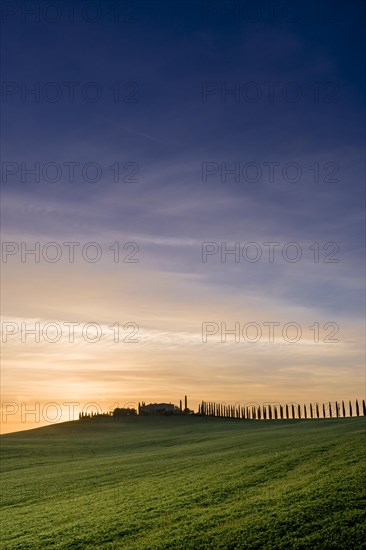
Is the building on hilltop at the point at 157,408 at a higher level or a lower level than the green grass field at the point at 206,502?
lower

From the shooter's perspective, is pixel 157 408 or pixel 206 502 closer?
pixel 206 502

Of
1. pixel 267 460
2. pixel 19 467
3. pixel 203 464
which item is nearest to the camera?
pixel 267 460

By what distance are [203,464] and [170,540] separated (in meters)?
13.2

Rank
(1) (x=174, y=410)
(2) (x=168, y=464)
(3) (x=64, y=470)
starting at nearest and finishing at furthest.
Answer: (2) (x=168, y=464), (3) (x=64, y=470), (1) (x=174, y=410)

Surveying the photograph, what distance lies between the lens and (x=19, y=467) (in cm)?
4275

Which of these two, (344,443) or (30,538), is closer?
(30,538)

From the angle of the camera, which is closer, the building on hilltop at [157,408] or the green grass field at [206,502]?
the green grass field at [206,502]

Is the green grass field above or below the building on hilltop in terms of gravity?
above

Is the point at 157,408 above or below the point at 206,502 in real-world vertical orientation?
below

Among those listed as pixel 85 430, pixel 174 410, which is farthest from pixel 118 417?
pixel 85 430

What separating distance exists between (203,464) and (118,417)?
8536 centimetres

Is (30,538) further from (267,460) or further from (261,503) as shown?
(267,460)

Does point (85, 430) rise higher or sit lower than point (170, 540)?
lower

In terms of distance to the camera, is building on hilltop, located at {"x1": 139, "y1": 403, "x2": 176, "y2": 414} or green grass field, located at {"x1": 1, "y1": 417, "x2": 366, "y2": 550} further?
building on hilltop, located at {"x1": 139, "y1": 403, "x2": 176, "y2": 414}
